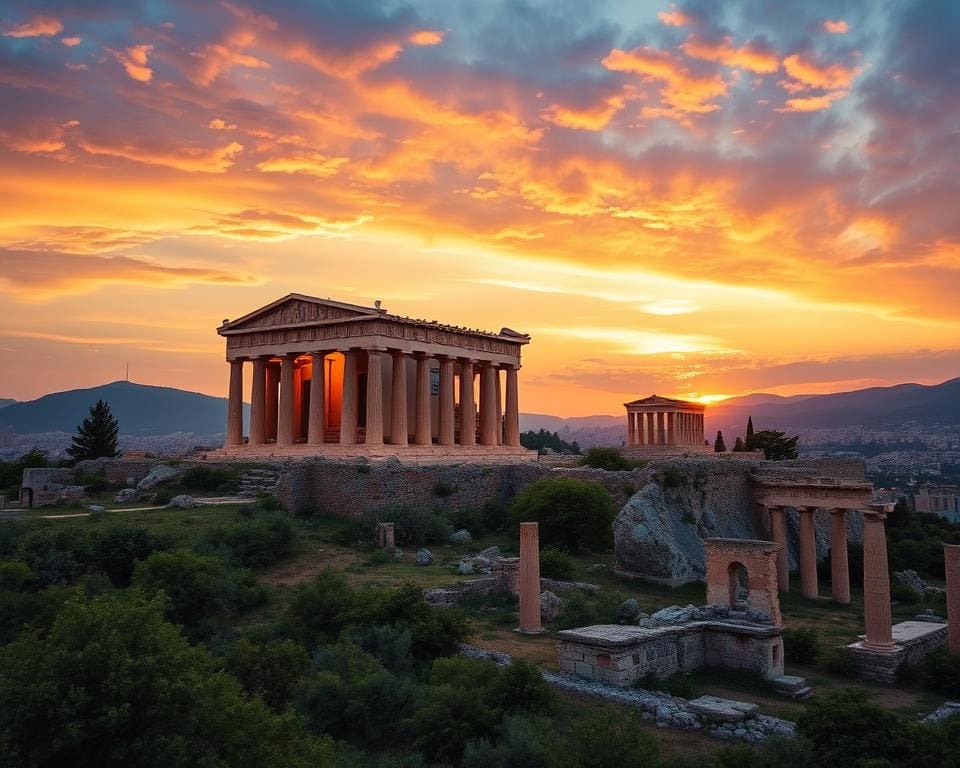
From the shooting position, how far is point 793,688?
1817 cm

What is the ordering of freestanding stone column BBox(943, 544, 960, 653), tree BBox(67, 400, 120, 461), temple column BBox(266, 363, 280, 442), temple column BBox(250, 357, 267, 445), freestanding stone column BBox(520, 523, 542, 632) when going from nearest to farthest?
freestanding stone column BBox(520, 523, 542, 632), freestanding stone column BBox(943, 544, 960, 653), temple column BBox(250, 357, 267, 445), temple column BBox(266, 363, 280, 442), tree BBox(67, 400, 120, 461)

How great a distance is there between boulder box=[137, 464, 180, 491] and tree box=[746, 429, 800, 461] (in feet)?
139

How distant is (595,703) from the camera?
52.3ft

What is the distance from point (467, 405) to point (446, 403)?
1.42 metres

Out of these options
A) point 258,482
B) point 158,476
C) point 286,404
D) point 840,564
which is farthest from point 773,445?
point 158,476

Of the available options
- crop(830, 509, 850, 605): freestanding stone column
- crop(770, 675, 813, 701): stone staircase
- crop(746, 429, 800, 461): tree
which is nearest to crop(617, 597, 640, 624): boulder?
crop(770, 675, 813, 701): stone staircase

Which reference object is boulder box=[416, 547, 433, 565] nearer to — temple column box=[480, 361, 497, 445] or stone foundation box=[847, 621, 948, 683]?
stone foundation box=[847, 621, 948, 683]

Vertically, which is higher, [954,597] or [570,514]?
[570,514]

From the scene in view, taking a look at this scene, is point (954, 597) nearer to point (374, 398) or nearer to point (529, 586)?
point (529, 586)

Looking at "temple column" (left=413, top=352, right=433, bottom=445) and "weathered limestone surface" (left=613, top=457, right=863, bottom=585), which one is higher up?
"temple column" (left=413, top=352, right=433, bottom=445)

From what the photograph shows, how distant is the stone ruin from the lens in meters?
17.3

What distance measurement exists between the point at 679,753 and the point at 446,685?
4.17 m

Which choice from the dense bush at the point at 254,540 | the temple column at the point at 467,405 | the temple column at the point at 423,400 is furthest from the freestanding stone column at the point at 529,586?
the temple column at the point at 467,405

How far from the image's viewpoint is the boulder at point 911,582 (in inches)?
1350
